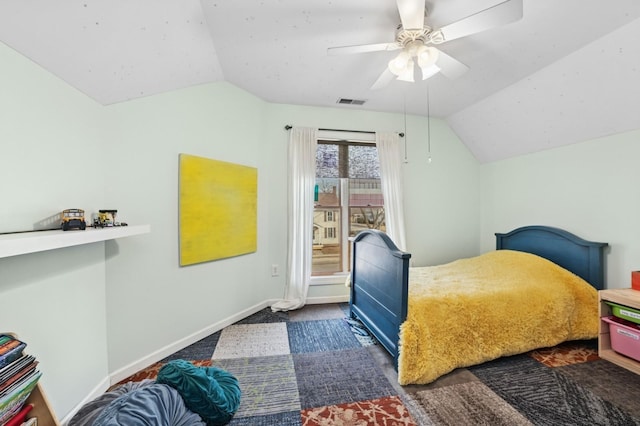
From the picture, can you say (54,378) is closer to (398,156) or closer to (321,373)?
(321,373)

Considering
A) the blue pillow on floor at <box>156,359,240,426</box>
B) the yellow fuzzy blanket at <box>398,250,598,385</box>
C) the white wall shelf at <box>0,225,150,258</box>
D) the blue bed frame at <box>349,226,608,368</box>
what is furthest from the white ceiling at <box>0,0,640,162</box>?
the blue pillow on floor at <box>156,359,240,426</box>

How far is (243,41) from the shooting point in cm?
207

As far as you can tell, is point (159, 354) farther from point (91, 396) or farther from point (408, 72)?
point (408, 72)

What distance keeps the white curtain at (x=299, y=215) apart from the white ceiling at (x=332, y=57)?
1.87ft

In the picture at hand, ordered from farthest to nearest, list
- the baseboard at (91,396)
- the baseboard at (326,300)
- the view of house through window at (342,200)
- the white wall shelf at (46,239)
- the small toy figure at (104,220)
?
the view of house through window at (342,200) < the baseboard at (326,300) < the small toy figure at (104,220) < the baseboard at (91,396) < the white wall shelf at (46,239)

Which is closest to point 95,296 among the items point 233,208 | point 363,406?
point 233,208

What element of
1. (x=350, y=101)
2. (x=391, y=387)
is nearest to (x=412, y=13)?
(x=350, y=101)

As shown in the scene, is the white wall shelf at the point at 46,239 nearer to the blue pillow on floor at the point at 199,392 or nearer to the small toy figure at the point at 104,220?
the small toy figure at the point at 104,220

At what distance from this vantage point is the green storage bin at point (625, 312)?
191 centimetres

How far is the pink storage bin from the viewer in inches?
75.5

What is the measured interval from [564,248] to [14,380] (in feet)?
12.6

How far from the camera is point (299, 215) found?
324cm

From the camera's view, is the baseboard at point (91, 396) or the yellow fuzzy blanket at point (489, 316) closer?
the baseboard at point (91, 396)

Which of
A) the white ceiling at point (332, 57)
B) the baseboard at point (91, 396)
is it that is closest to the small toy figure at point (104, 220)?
the white ceiling at point (332, 57)
